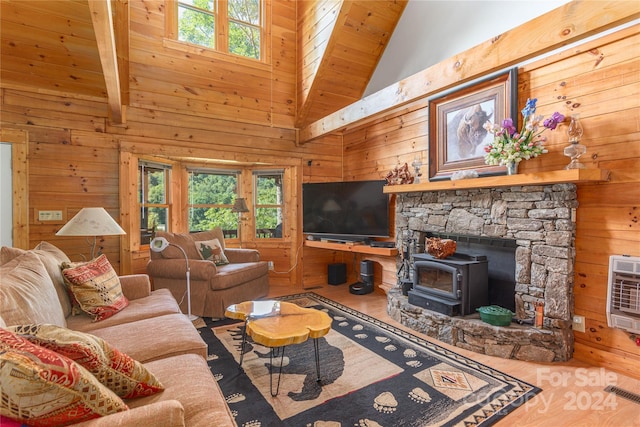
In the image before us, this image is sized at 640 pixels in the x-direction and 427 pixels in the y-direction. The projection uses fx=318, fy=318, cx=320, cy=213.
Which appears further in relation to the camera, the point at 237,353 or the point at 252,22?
the point at 252,22

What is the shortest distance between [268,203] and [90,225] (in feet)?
9.14

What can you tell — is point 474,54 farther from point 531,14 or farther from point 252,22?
point 252,22

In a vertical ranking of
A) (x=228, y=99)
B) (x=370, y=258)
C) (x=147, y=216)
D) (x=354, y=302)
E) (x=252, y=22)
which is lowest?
(x=354, y=302)

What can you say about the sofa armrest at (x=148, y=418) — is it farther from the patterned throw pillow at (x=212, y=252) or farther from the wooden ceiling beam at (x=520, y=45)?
the patterned throw pillow at (x=212, y=252)

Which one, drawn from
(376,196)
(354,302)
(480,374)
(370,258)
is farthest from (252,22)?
(480,374)

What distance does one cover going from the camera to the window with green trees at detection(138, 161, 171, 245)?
13.8 ft

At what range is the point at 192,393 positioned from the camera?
1.29 m

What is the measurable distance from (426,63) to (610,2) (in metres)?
2.30

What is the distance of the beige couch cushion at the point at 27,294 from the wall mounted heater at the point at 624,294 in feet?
11.7

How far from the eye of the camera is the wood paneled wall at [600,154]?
2307 mm

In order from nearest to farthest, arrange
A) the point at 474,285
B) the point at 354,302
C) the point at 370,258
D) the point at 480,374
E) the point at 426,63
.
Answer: the point at 480,374 < the point at 474,285 < the point at 426,63 < the point at 354,302 < the point at 370,258

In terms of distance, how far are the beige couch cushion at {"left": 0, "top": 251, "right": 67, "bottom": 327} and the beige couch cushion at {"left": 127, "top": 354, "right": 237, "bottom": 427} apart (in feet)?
1.96

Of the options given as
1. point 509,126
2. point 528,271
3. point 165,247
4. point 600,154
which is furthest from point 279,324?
point 600,154

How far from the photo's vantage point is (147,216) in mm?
4281
